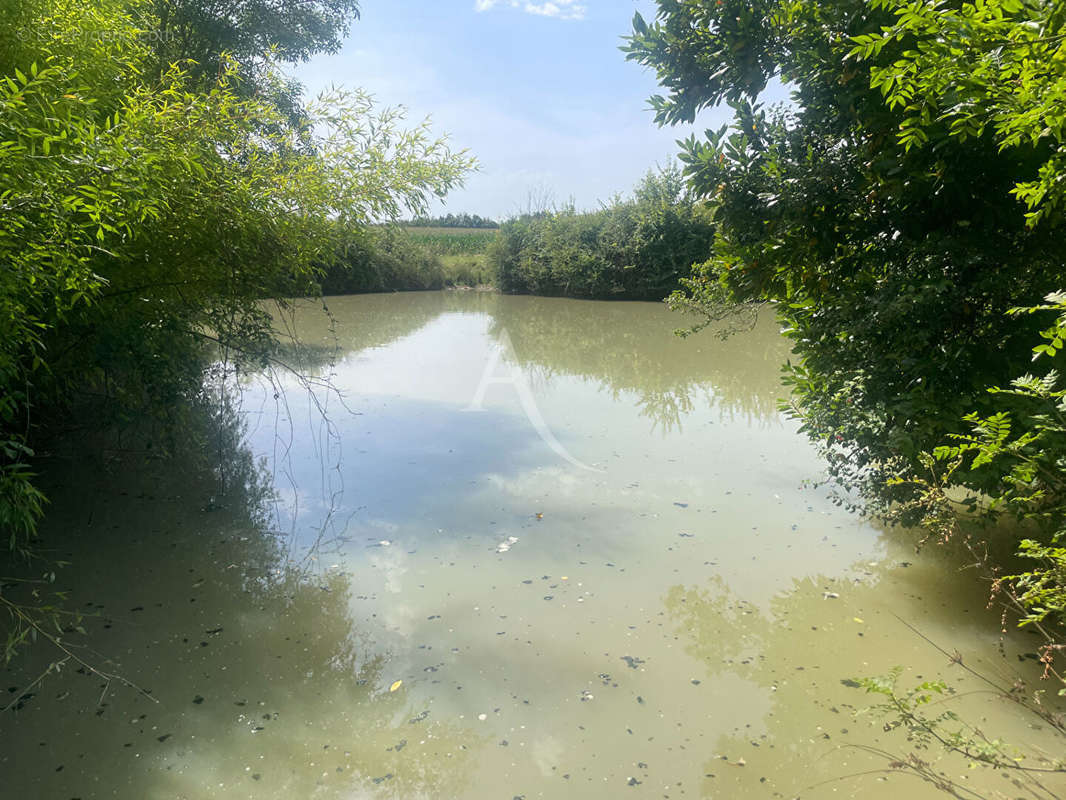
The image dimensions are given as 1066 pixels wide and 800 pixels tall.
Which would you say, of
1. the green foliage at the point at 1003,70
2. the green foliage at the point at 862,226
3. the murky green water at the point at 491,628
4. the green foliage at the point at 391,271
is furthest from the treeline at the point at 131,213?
the green foliage at the point at 391,271

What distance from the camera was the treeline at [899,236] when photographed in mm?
2229

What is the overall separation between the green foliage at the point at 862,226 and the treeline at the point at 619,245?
13849 mm

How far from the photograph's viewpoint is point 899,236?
10.7 ft

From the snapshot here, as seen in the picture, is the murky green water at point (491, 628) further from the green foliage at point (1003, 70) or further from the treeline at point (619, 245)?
the treeline at point (619, 245)

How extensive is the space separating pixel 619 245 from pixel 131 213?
16569 mm

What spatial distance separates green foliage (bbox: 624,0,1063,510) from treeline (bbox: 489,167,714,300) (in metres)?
13.8

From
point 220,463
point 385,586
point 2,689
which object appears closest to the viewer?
point 2,689

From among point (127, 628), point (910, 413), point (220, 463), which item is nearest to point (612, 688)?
point (910, 413)

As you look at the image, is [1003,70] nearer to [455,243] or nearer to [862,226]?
[862,226]

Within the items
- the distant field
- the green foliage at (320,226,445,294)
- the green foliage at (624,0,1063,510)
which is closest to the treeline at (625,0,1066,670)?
the green foliage at (624,0,1063,510)

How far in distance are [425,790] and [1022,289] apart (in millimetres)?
3110

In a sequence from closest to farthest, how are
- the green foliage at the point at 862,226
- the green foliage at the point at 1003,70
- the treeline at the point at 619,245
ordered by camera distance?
the green foliage at the point at 1003,70, the green foliage at the point at 862,226, the treeline at the point at 619,245

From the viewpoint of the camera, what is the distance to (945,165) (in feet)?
9.38

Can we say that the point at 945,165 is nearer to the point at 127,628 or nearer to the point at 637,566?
the point at 637,566
